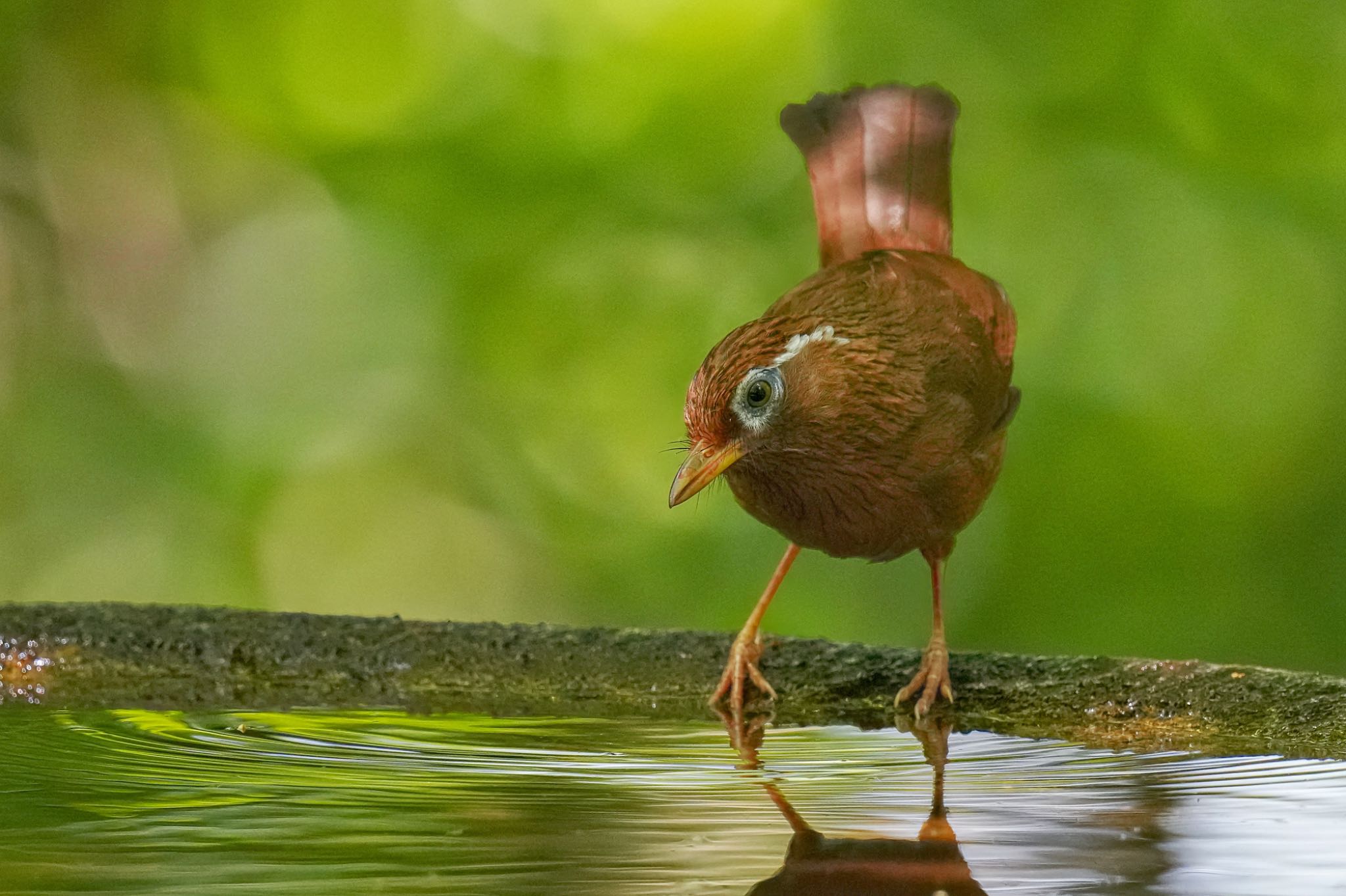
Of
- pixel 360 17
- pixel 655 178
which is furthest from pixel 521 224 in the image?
pixel 360 17

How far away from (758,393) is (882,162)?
1.20m

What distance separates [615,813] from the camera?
2.04 m

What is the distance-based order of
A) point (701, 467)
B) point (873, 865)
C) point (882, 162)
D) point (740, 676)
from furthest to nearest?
point (882, 162), point (740, 676), point (701, 467), point (873, 865)

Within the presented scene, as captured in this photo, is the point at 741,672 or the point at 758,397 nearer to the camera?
the point at 758,397

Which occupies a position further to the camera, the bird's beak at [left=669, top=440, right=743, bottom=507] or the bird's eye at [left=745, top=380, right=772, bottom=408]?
the bird's eye at [left=745, top=380, right=772, bottom=408]

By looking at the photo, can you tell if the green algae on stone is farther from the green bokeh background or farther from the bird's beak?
the green bokeh background

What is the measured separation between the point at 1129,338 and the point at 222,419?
426 centimetres

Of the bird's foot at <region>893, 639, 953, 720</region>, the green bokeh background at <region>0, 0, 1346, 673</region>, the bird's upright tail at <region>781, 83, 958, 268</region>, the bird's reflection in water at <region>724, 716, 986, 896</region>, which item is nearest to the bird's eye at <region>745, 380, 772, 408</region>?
the bird's foot at <region>893, 639, 953, 720</region>

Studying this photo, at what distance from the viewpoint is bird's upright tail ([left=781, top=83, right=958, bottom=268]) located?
4207 mm

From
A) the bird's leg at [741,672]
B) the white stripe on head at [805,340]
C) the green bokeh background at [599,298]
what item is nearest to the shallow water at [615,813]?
the bird's leg at [741,672]

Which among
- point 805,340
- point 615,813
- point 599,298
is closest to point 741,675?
point 805,340

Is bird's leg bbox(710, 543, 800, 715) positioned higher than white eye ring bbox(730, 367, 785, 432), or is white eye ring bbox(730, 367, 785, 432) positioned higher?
white eye ring bbox(730, 367, 785, 432)

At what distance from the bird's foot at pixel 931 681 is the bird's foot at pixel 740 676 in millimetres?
299

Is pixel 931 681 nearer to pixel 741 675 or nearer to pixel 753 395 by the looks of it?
pixel 741 675
